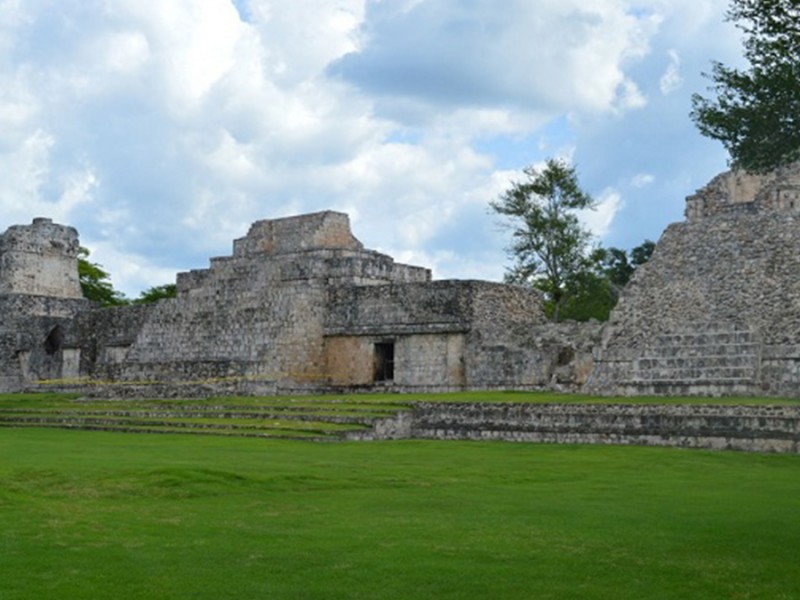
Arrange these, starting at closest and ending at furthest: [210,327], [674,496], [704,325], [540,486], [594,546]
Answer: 1. [594,546]
2. [674,496]
3. [540,486]
4. [704,325]
5. [210,327]

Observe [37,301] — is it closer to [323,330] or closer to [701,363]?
[323,330]

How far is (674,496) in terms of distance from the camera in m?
12.0

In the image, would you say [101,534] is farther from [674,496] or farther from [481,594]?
[674,496]

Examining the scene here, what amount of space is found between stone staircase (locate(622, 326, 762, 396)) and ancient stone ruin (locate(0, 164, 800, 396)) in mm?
27

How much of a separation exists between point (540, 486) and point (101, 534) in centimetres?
544

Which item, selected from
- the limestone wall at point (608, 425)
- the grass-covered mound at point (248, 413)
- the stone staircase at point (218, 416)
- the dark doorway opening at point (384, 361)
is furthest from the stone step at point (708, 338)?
the dark doorway opening at point (384, 361)

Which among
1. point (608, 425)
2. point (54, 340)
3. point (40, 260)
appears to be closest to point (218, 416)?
point (608, 425)

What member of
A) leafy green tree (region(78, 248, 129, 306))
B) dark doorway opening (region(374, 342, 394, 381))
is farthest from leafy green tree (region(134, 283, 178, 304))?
dark doorway opening (region(374, 342, 394, 381))

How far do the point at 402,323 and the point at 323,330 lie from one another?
2.71m

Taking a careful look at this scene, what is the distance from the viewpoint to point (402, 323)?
3128 centimetres

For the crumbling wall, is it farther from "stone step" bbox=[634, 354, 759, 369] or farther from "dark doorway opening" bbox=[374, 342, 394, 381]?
"stone step" bbox=[634, 354, 759, 369]

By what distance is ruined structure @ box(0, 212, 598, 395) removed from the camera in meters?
29.3

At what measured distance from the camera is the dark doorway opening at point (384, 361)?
32.2 meters

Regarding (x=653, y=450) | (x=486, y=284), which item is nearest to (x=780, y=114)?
(x=653, y=450)
